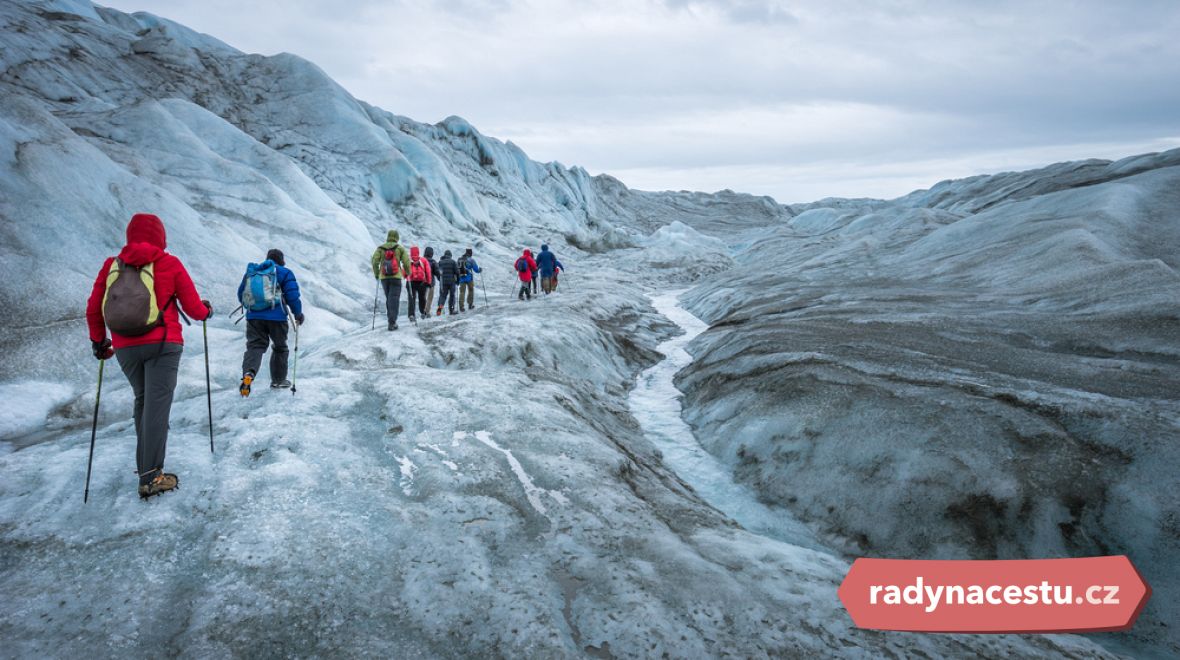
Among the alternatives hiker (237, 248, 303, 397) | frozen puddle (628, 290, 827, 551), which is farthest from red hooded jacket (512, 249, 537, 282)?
hiker (237, 248, 303, 397)

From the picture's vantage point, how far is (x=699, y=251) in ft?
209

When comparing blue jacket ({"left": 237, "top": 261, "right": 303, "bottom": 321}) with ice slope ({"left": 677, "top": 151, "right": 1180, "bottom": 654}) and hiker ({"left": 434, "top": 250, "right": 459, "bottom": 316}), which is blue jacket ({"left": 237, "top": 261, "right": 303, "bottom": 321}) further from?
hiker ({"left": 434, "top": 250, "right": 459, "bottom": 316})

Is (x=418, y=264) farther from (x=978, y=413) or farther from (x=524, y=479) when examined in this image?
(x=978, y=413)

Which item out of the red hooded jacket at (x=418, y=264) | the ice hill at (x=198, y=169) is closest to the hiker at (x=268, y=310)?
the ice hill at (x=198, y=169)

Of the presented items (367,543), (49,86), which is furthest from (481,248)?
(367,543)

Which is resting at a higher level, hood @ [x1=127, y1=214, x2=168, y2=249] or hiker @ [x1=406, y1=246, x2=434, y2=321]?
hood @ [x1=127, y1=214, x2=168, y2=249]

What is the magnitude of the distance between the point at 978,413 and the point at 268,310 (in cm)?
1167

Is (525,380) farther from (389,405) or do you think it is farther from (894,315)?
(894,315)

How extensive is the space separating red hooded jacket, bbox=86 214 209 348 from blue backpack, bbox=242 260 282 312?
274 cm

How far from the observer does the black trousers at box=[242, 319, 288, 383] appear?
8.81m

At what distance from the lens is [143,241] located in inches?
221

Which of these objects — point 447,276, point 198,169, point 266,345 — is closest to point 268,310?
point 266,345

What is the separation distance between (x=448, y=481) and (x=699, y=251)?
6002 cm

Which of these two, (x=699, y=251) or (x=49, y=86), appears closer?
(x=49, y=86)
